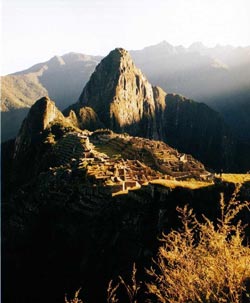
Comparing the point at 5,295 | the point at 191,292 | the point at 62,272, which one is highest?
the point at 191,292

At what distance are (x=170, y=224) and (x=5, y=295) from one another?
15602 millimetres

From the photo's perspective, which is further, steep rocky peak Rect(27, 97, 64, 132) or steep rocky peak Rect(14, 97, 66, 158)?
steep rocky peak Rect(27, 97, 64, 132)

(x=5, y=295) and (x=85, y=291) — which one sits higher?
(x=85, y=291)

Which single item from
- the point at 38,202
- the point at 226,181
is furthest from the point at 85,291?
the point at 38,202

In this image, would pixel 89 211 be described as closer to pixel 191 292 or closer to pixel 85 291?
pixel 85 291

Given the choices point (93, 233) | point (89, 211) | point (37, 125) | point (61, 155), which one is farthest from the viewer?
point (37, 125)

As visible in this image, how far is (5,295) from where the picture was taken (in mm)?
36844

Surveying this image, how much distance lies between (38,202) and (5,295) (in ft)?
40.1

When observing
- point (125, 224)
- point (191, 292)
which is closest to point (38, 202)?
point (125, 224)

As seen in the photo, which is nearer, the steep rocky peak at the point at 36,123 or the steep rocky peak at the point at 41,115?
the steep rocky peak at the point at 36,123

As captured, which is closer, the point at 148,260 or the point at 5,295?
the point at 148,260

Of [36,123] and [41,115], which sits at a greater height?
[41,115]

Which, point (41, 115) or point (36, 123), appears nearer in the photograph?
point (36, 123)

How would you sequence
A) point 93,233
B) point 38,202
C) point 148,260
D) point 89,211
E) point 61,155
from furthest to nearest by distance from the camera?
point 61,155 < point 38,202 < point 89,211 < point 93,233 < point 148,260
